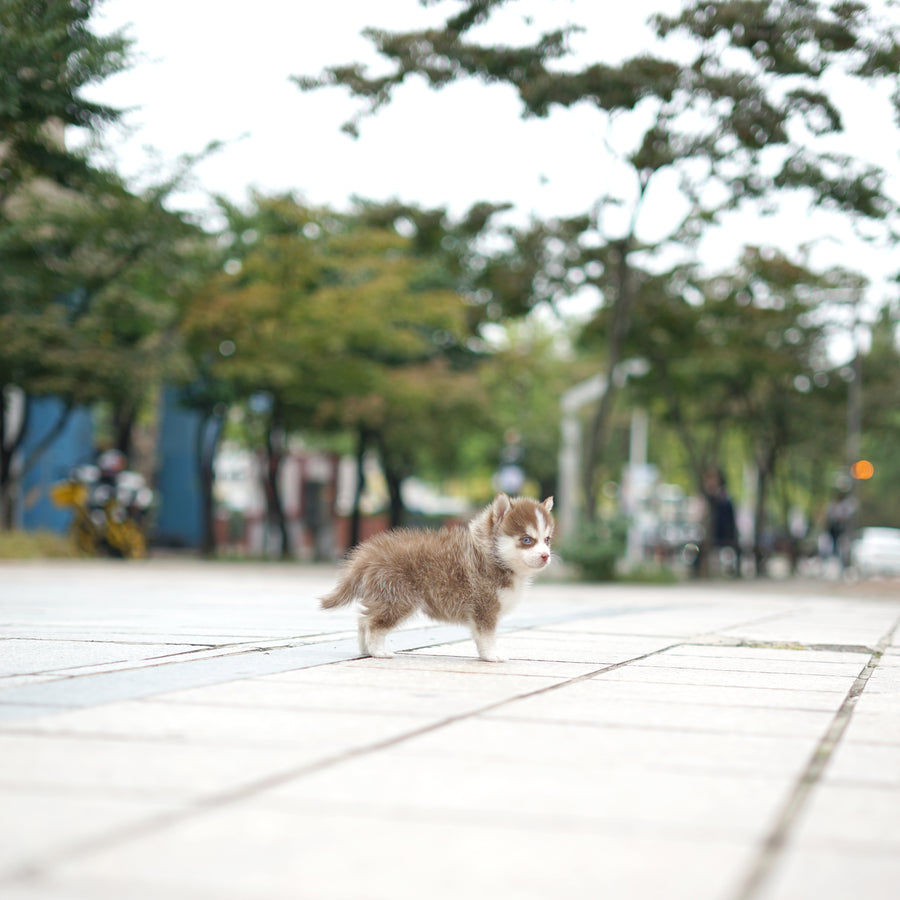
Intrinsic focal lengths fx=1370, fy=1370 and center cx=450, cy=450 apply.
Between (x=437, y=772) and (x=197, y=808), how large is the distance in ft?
2.42

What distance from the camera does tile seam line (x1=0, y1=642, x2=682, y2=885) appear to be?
8.41 feet

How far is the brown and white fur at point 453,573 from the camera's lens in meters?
6.29

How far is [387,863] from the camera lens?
2674 millimetres

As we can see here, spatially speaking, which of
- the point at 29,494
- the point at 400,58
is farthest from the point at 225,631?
the point at 29,494

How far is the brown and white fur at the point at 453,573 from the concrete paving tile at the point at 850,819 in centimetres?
288

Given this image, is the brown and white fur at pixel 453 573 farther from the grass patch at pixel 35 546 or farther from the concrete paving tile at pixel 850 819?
the grass patch at pixel 35 546

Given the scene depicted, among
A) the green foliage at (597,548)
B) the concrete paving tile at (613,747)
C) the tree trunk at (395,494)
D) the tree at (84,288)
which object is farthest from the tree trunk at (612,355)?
the concrete paving tile at (613,747)

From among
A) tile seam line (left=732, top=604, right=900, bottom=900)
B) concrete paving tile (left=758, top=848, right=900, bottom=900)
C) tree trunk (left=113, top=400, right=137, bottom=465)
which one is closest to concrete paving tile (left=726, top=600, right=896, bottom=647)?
tile seam line (left=732, top=604, right=900, bottom=900)

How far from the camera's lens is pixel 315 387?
25594mm

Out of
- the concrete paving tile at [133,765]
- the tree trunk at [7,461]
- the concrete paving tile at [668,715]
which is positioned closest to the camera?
the concrete paving tile at [133,765]

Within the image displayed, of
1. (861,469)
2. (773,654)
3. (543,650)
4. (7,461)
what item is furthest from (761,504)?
(543,650)

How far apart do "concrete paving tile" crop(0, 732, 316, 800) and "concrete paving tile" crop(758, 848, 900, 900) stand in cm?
134

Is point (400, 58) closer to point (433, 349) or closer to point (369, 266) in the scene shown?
point (369, 266)

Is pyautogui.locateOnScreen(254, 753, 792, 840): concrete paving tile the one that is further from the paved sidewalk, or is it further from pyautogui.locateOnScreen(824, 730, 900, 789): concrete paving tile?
pyautogui.locateOnScreen(824, 730, 900, 789): concrete paving tile
